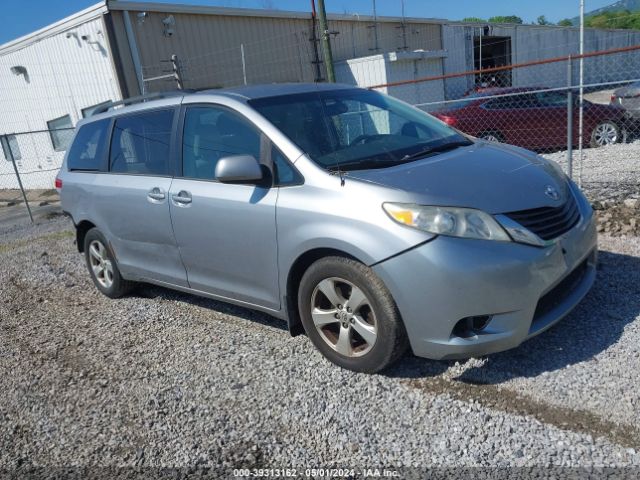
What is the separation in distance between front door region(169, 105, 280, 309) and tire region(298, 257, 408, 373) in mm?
306

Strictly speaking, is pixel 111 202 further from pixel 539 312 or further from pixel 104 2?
pixel 104 2

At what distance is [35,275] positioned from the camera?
671cm

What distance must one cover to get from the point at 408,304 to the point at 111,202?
295cm

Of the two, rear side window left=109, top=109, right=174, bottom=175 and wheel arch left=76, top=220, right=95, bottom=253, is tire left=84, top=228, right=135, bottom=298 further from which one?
rear side window left=109, top=109, right=174, bottom=175

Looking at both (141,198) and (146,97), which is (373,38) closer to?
(146,97)

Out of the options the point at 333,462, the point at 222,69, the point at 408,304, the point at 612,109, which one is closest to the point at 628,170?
the point at 612,109

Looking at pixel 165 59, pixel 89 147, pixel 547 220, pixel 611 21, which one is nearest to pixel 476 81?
pixel 165 59

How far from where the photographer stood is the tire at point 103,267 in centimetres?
511

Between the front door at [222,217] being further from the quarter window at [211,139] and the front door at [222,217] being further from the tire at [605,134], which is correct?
the tire at [605,134]

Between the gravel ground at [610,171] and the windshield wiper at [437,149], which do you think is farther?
the gravel ground at [610,171]

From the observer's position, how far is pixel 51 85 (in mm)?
16578

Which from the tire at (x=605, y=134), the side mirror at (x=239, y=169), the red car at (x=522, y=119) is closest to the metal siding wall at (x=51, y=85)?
the red car at (x=522, y=119)

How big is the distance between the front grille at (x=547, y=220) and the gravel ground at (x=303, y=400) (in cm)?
75

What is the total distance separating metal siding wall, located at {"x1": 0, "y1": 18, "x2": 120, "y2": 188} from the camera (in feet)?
47.5
